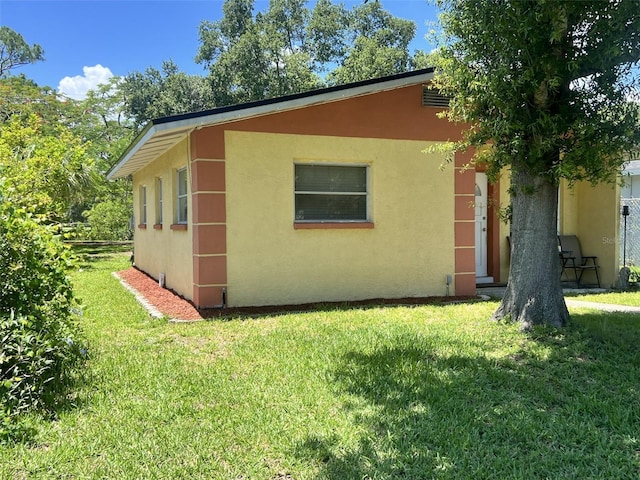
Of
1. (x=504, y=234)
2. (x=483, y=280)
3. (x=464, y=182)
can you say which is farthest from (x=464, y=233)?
(x=483, y=280)

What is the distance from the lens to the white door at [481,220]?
409 inches

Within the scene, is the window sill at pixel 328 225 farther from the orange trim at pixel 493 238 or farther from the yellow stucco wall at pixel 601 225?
the yellow stucco wall at pixel 601 225

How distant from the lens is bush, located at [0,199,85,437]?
365cm

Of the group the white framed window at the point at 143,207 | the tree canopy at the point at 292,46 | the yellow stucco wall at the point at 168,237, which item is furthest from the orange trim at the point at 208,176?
the tree canopy at the point at 292,46

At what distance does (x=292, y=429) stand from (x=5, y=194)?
299 centimetres

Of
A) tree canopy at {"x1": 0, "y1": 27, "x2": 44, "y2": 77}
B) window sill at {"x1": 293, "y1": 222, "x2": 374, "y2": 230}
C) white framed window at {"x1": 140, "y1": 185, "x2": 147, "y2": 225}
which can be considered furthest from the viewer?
tree canopy at {"x1": 0, "y1": 27, "x2": 44, "y2": 77}

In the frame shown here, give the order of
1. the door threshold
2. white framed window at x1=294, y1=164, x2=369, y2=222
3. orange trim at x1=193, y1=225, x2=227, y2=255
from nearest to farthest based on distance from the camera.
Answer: orange trim at x1=193, y1=225, x2=227, y2=255, white framed window at x1=294, y1=164, x2=369, y2=222, the door threshold

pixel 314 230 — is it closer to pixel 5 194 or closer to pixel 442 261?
pixel 442 261

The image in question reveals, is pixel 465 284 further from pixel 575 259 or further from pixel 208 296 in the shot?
pixel 208 296

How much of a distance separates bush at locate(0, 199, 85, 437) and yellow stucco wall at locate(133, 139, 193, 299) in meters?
3.92

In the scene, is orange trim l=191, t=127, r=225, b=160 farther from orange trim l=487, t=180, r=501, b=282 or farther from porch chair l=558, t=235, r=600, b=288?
porch chair l=558, t=235, r=600, b=288

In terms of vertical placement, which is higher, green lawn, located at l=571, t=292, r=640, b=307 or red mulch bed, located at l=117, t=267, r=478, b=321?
red mulch bed, located at l=117, t=267, r=478, b=321

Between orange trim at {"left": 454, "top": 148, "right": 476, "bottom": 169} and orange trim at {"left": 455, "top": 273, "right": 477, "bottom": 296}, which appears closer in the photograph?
orange trim at {"left": 454, "top": 148, "right": 476, "bottom": 169}

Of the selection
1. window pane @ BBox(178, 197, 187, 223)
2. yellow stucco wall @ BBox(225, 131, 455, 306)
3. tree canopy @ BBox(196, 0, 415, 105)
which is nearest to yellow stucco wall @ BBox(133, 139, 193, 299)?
window pane @ BBox(178, 197, 187, 223)
